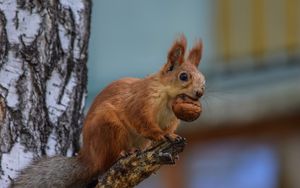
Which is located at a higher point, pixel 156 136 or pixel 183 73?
pixel 183 73

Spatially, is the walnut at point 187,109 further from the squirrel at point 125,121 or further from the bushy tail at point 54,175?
the bushy tail at point 54,175

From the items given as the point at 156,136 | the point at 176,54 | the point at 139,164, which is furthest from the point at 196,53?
the point at 139,164

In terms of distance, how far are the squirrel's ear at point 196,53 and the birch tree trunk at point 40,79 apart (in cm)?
50

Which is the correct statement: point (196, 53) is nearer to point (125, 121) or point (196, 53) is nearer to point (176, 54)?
point (176, 54)

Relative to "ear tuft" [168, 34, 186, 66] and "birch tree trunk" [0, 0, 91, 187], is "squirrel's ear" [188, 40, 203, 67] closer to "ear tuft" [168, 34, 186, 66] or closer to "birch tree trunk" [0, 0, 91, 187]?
"ear tuft" [168, 34, 186, 66]

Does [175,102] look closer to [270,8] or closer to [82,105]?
[82,105]

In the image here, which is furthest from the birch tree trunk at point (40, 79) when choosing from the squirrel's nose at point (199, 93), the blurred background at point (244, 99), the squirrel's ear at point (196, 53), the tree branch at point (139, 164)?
the blurred background at point (244, 99)

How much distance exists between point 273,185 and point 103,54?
167 cm

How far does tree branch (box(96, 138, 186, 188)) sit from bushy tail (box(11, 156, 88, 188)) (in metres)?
0.20

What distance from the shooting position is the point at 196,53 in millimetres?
3230

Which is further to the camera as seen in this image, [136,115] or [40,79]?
[40,79]

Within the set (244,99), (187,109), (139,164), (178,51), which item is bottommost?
(244,99)

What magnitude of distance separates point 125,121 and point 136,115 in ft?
0.23

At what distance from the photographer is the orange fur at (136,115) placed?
3182 mm
